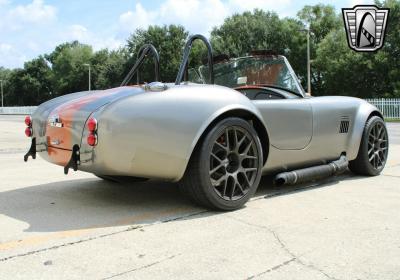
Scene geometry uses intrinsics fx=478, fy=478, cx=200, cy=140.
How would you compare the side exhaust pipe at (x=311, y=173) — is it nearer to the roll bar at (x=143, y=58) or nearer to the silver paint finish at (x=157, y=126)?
the silver paint finish at (x=157, y=126)

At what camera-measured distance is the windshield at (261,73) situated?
468 cm

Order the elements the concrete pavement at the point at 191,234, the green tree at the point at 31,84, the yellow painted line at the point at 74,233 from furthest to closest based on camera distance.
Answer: the green tree at the point at 31,84, the yellow painted line at the point at 74,233, the concrete pavement at the point at 191,234

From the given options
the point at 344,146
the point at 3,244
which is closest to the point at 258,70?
the point at 344,146

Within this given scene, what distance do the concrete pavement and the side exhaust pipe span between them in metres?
0.14

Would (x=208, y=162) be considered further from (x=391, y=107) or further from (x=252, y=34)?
(x=252, y=34)

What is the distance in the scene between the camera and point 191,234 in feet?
10.3

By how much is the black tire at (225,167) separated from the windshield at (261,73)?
0.91 m

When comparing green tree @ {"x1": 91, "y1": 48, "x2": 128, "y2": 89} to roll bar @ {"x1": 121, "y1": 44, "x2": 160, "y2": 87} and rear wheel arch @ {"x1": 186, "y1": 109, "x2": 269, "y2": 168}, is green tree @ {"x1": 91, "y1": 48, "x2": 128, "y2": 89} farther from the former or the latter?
rear wheel arch @ {"x1": 186, "y1": 109, "x2": 269, "y2": 168}

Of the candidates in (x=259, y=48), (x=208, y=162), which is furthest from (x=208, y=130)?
(x=259, y=48)

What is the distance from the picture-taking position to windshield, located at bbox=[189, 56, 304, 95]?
468 centimetres

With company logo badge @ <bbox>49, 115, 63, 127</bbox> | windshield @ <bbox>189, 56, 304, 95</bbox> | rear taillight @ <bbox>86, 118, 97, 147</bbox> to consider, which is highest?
windshield @ <bbox>189, 56, 304, 95</bbox>

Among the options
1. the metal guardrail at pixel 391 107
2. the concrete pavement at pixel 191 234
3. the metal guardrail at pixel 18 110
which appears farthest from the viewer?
the metal guardrail at pixel 18 110

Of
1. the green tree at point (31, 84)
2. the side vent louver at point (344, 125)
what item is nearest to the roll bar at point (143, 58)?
the side vent louver at point (344, 125)

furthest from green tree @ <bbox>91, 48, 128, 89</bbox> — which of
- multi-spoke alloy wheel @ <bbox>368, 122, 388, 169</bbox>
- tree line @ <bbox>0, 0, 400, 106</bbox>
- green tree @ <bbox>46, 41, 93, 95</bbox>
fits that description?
multi-spoke alloy wheel @ <bbox>368, 122, 388, 169</bbox>
